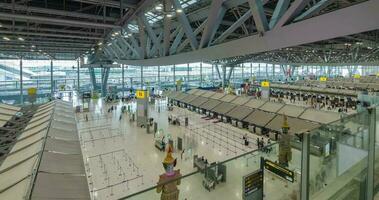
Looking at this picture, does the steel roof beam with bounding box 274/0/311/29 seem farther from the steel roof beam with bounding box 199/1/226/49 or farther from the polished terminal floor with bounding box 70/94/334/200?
the polished terminal floor with bounding box 70/94/334/200

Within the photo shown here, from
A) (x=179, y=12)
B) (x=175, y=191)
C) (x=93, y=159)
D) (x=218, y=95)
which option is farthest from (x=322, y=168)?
(x=218, y=95)

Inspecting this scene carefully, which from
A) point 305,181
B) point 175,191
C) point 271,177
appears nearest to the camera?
point 175,191

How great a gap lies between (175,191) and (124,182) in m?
8.84

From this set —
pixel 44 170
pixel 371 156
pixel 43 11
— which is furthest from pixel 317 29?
pixel 43 11

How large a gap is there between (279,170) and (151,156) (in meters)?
9.66

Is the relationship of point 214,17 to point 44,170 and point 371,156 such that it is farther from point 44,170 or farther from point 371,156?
point 44,170

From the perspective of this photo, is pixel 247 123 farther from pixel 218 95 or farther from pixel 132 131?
pixel 132 131

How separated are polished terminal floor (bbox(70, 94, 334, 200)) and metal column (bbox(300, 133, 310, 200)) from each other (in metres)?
0.23

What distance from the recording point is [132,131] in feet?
68.9

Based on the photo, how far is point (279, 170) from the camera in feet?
21.6

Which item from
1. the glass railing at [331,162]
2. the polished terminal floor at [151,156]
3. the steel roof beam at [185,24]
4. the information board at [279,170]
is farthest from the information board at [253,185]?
the steel roof beam at [185,24]

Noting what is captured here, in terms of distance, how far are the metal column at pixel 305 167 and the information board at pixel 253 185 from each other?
30.7 inches

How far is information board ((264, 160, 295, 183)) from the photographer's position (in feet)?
19.3

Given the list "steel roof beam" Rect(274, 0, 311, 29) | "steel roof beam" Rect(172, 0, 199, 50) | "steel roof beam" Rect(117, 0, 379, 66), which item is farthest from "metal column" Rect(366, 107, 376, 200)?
"steel roof beam" Rect(172, 0, 199, 50)
